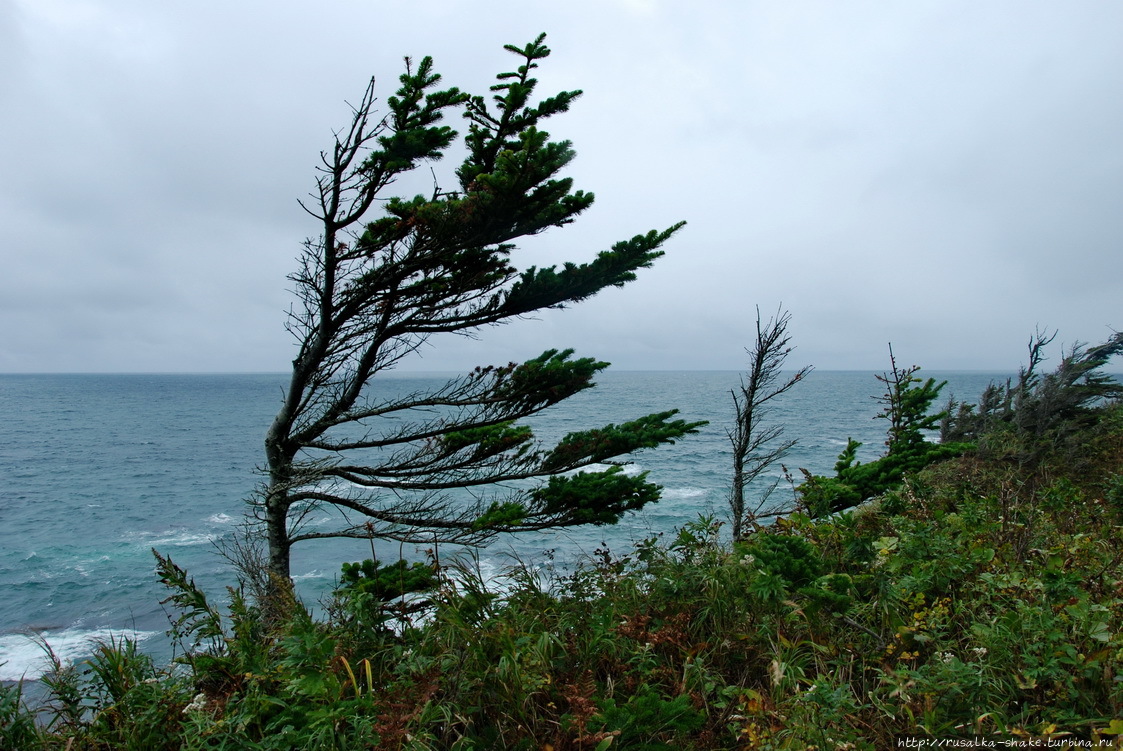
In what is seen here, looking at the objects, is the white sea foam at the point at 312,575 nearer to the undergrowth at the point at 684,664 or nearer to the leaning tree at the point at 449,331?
the leaning tree at the point at 449,331

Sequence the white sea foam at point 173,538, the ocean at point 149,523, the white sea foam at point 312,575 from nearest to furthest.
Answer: the ocean at point 149,523 < the white sea foam at point 312,575 < the white sea foam at point 173,538

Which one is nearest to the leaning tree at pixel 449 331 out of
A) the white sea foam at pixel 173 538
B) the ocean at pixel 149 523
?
the ocean at pixel 149 523

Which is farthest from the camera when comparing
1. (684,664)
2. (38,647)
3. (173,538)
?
(173,538)

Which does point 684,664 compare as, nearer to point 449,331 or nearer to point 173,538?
point 449,331

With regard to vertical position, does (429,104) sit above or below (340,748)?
above

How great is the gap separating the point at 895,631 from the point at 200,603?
413cm

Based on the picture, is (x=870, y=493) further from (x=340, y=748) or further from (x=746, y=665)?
(x=340, y=748)

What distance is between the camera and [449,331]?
916 centimetres

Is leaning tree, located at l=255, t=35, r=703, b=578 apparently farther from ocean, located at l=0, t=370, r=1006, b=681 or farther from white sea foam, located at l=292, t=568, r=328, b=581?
white sea foam, located at l=292, t=568, r=328, b=581

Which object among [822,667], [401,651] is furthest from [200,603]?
[822,667]

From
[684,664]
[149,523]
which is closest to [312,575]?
[149,523]

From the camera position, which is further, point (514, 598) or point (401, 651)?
point (514, 598)

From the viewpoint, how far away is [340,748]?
2.59 m

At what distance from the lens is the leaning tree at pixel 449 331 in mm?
8016
